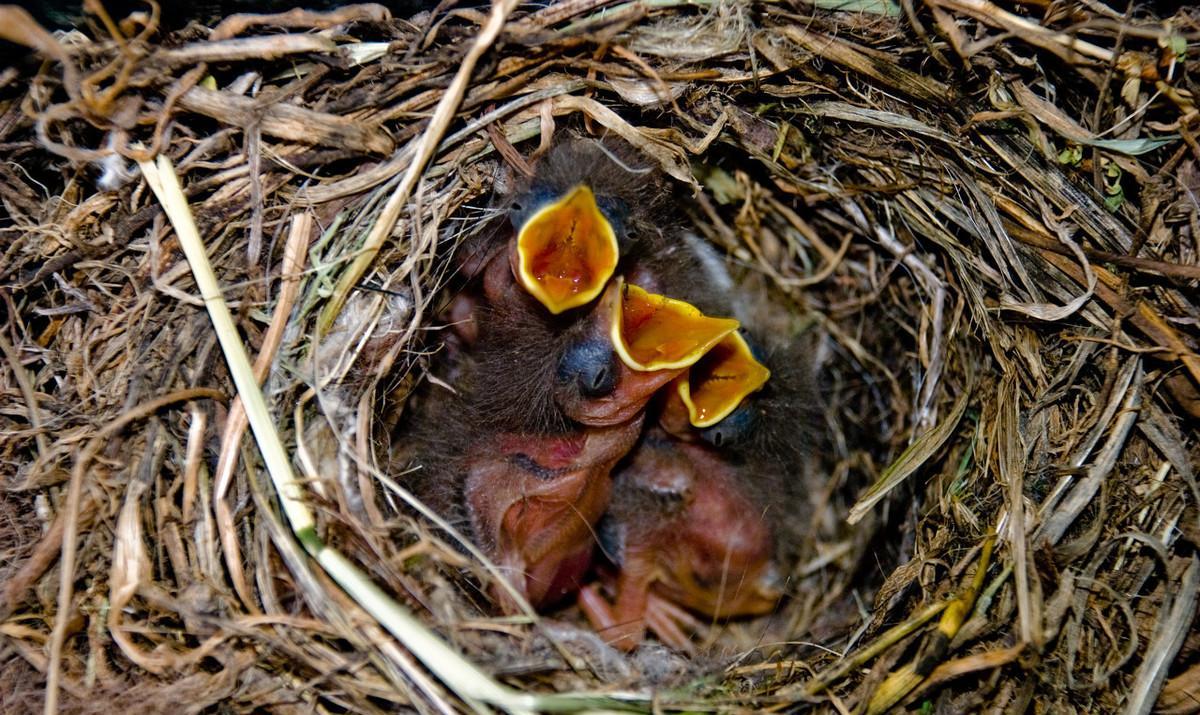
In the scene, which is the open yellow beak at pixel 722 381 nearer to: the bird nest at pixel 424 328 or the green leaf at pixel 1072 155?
the bird nest at pixel 424 328

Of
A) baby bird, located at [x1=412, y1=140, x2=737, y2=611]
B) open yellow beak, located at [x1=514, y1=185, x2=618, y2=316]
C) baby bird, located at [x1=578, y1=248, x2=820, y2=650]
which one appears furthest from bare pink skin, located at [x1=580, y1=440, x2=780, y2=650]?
open yellow beak, located at [x1=514, y1=185, x2=618, y2=316]

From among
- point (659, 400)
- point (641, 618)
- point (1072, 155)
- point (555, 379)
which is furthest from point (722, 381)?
point (1072, 155)

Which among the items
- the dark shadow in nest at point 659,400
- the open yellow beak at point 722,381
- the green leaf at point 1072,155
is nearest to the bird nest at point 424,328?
the green leaf at point 1072,155

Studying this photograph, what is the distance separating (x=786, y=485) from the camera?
1.72m

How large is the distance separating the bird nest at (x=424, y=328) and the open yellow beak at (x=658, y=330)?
0.76ft

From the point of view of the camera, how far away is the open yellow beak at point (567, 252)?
1.26m

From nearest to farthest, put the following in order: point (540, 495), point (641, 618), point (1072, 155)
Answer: point (1072, 155) < point (540, 495) < point (641, 618)

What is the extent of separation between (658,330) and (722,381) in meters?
0.20

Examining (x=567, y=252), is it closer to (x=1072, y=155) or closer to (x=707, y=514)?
(x=707, y=514)

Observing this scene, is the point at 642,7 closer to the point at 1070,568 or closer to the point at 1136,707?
the point at 1070,568

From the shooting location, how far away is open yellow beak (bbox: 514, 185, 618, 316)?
126cm

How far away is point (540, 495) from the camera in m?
1.55

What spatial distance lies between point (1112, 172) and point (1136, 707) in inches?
31.1

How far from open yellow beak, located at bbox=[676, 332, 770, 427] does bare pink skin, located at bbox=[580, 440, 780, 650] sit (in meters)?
0.18
